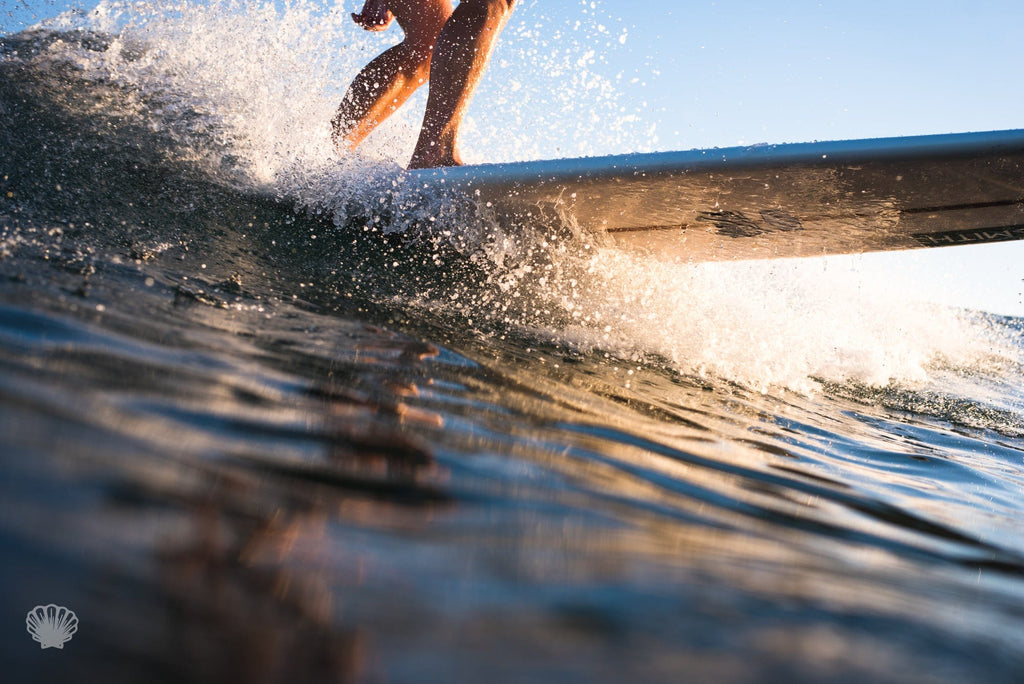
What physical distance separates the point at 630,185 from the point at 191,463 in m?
1.72

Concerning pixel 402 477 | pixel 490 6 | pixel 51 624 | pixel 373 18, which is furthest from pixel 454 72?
pixel 51 624

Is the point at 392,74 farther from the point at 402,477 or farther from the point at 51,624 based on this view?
the point at 51,624

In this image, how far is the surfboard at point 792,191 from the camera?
1838 mm

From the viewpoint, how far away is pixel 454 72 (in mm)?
2250

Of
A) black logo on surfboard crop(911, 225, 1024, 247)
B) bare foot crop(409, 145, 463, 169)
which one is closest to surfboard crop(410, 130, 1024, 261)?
black logo on surfboard crop(911, 225, 1024, 247)

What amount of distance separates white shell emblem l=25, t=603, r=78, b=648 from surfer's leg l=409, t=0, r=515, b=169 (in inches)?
82.1

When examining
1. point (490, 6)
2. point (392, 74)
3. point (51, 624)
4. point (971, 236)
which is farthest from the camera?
point (392, 74)

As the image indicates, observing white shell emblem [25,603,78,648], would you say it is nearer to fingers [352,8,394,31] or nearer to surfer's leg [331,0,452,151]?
surfer's leg [331,0,452,151]

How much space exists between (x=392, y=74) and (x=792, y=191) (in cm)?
154

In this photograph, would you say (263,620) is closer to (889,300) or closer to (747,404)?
(747,404)

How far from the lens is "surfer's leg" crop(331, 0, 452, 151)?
2568 mm

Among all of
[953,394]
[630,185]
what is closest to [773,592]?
[630,185]

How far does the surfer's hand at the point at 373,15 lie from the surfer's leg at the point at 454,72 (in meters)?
0.68

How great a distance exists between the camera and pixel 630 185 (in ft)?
6.59
